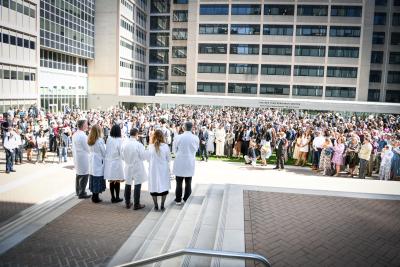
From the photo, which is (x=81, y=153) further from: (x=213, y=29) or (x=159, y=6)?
(x=159, y=6)

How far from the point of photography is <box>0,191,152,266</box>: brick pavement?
6070mm

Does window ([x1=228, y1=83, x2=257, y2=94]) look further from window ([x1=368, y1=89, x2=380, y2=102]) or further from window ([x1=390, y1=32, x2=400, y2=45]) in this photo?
window ([x1=390, y1=32, x2=400, y2=45])

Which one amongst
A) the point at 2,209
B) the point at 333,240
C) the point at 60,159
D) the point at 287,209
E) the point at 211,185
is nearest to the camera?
the point at 333,240

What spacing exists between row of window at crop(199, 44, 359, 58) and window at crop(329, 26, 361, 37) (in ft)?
6.36

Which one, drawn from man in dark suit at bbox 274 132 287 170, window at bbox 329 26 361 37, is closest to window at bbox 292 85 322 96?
window at bbox 329 26 361 37

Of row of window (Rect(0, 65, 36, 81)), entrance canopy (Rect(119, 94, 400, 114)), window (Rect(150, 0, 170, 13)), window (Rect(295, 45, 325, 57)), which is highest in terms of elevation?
window (Rect(150, 0, 170, 13))

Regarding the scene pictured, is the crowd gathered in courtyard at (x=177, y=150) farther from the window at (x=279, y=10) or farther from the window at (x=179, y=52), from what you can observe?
the window at (x=179, y=52)

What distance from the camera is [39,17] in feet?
113

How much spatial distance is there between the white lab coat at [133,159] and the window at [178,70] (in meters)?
53.4

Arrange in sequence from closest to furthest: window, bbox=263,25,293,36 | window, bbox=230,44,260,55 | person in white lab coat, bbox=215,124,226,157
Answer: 1. person in white lab coat, bbox=215,124,226,157
2. window, bbox=263,25,293,36
3. window, bbox=230,44,260,55

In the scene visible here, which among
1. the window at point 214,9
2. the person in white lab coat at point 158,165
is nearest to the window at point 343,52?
the window at point 214,9

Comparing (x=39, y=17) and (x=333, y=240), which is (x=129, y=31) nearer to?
(x=39, y=17)

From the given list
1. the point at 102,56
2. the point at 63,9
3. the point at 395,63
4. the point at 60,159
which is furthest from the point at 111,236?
the point at 395,63

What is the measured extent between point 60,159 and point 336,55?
48126mm
